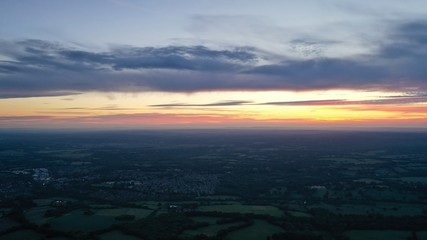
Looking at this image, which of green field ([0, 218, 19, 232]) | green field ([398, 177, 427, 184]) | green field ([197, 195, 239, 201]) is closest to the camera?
green field ([0, 218, 19, 232])

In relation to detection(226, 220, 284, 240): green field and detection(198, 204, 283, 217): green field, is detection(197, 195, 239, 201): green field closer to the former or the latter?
detection(198, 204, 283, 217): green field

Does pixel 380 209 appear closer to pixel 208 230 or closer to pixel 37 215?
pixel 208 230

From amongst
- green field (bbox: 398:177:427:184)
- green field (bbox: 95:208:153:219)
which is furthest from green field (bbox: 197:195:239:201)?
green field (bbox: 398:177:427:184)

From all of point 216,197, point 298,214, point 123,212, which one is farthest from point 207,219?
point 216,197

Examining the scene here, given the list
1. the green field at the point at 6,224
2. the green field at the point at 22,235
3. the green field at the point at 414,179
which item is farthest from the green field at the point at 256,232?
the green field at the point at 414,179

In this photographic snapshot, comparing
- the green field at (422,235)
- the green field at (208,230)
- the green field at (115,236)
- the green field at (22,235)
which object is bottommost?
the green field at (422,235)

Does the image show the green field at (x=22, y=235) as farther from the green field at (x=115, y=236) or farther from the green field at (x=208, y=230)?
the green field at (x=208, y=230)

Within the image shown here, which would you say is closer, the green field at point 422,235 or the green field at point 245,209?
the green field at point 422,235
